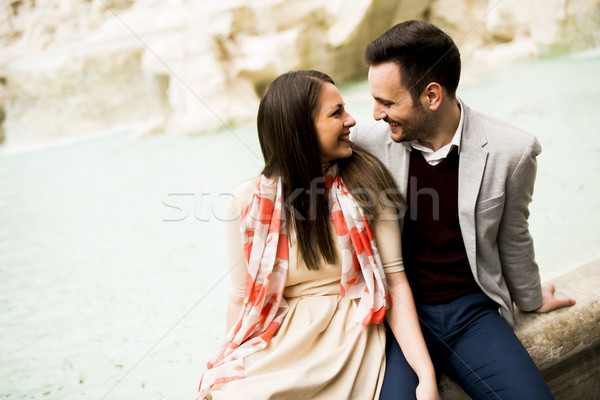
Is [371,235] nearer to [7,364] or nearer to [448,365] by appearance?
[448,365]

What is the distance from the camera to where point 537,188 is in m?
4.77

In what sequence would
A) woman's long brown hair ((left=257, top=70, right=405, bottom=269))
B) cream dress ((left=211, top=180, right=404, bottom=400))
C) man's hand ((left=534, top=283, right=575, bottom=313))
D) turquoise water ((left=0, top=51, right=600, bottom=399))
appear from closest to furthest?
cream dress ((left=211, top=180, right=404, bottom=400))
woman's long brown hair ((left=257, top=70, right=405, bottom=269))
man's hand ((left=534, top=283, right=575, bottom=313))
turquoise water ((left=0, top=51, right=600, bottom=399))

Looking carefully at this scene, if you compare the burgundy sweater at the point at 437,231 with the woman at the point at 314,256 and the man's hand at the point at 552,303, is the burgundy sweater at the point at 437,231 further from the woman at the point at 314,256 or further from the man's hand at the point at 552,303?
the man's hand at the point at 552,303

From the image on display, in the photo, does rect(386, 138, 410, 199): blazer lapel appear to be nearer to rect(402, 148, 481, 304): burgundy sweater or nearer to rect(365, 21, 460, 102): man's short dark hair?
rect(402, 148, 481, 304): burgundy sweater

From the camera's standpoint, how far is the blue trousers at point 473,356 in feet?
4.82

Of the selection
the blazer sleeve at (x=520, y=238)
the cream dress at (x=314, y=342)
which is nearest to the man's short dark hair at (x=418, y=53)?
the blazer sleeve at (x=520, y=238)

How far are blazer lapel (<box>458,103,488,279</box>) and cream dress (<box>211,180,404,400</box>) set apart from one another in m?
0.25

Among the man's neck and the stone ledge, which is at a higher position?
the man's neck

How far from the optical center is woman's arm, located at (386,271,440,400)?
4.80 ft

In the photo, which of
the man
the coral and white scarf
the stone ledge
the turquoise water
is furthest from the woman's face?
the turquoise water

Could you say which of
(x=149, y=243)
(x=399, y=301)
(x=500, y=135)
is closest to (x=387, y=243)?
(x=399, y=301)

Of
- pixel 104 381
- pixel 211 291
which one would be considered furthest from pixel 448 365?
pixel 211 291

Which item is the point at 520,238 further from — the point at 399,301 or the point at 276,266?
the point at 276,266

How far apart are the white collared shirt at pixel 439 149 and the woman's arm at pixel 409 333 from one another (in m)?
0.44
